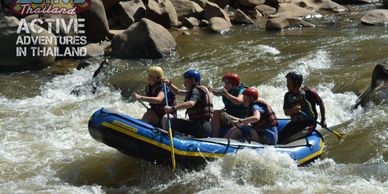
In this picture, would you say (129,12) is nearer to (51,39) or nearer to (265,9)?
(51,39)

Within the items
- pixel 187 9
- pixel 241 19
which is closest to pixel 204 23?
pixel 187 9

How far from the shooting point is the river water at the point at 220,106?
6.43 m

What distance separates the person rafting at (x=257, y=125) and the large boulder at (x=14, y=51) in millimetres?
7761

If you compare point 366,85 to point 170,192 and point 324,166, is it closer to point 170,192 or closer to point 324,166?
point 324,166

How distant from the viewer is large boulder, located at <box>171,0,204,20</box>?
18609 millimetres

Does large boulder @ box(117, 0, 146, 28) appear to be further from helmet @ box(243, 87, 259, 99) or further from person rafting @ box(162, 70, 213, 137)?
helmet @ box(243, 87, 259, 99)

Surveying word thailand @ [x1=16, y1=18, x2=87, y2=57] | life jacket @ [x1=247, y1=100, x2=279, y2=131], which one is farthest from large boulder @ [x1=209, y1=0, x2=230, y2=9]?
life jacket @ [x1=247, y1=100, x2=279, y2=131]

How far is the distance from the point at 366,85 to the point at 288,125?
11.0 feet

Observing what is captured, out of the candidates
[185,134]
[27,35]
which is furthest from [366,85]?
[27,35]

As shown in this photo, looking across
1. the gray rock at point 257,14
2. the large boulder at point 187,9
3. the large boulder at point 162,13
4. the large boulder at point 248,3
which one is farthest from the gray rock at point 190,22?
the large boulder at point 248,3

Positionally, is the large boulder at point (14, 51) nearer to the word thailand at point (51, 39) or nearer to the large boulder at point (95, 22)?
the word thailand at point (51, 39)

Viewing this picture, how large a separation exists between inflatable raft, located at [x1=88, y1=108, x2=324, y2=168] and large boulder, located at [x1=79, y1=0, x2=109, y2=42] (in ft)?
30.3

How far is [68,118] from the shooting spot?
9.71m

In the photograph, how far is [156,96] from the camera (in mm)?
7117
